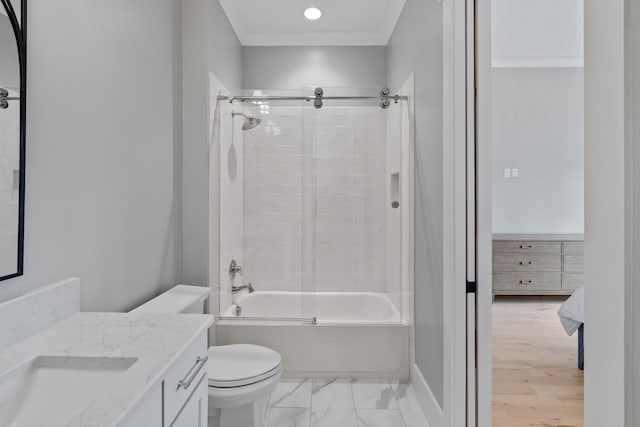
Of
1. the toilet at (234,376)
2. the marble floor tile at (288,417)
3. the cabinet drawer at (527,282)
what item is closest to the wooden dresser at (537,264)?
the cabinet drawer at (527,282)

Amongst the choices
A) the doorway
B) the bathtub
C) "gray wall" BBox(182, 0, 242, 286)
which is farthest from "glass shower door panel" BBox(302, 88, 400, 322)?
the doorway

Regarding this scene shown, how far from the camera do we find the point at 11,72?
3.48ft

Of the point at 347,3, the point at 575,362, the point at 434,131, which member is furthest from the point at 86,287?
the point at 575,362

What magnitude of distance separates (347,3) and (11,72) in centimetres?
252

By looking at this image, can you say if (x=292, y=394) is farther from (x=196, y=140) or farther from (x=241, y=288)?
(x=196, y=140)

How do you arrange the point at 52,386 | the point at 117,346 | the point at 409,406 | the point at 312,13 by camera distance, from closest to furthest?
the point at 52,386
the point at 117,346
the point at 409,406
the point at 312,13

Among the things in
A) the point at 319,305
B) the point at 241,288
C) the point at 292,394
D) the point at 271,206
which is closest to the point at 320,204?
the point at 271,206

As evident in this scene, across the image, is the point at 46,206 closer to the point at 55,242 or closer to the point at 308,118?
the point at 55,242

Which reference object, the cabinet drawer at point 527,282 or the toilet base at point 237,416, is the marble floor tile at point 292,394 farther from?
the cabinet drawer at point 527,282

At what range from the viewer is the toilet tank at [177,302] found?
1725 mm

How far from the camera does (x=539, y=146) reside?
14.5 ft

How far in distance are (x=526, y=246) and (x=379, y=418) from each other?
288cm

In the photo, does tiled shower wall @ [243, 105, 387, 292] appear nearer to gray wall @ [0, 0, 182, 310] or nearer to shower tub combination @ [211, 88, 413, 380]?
shower tub combination @ [211, 88, 413, 380]

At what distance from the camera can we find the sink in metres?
0.83
